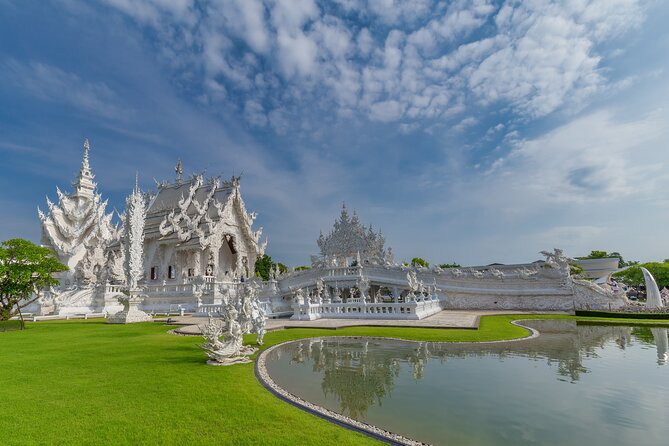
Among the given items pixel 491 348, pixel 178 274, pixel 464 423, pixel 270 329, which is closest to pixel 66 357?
pixel 270 329

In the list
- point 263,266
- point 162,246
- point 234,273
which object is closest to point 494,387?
point 234,273

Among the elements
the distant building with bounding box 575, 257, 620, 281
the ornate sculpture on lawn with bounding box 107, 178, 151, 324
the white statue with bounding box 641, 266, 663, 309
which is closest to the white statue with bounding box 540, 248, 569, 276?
the white statue with bounding box 641, 266, 663, 309

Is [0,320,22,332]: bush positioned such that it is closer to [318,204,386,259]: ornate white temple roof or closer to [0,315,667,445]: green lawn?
[0,315,667,445]: green lawn

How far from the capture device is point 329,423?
476 cm

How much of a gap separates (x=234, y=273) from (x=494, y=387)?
1183 inches

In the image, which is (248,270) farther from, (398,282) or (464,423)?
(464,423)

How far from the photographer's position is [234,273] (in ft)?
112

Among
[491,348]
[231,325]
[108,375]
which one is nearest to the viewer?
[108,375]

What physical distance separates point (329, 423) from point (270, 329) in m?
10.3

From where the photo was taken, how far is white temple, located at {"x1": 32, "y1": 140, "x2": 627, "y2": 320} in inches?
849

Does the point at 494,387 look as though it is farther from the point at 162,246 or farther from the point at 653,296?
the point at 162,246

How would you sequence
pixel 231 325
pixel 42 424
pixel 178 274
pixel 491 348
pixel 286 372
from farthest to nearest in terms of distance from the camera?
pixel 178 274, pixel 491 348, pixel 231 325, pixel 286 372, pixel 42 424

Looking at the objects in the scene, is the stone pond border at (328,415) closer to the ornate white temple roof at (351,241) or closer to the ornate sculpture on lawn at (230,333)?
the ornate sculpture on lawn at (230,333)

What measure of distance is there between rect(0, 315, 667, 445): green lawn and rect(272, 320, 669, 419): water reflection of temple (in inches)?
48.4
